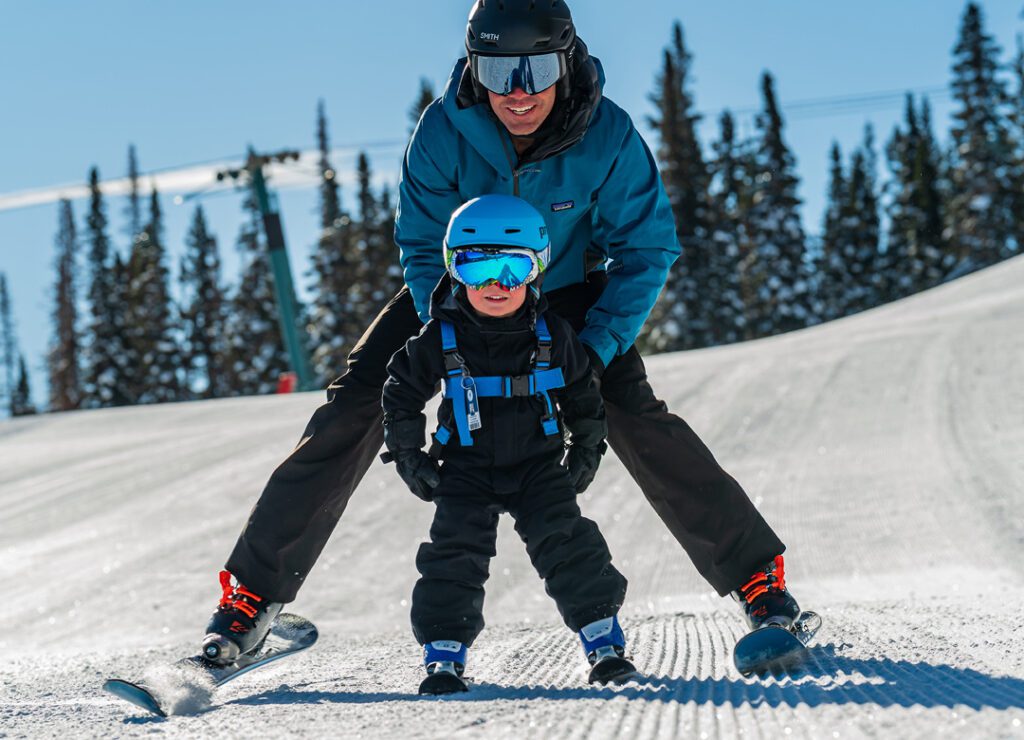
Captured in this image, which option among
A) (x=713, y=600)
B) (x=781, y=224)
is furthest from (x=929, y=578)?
(x=781, y=224)

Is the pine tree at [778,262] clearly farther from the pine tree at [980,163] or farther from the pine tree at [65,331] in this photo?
the pine tree at [65,331]

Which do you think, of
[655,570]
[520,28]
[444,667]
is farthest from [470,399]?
[655,570]

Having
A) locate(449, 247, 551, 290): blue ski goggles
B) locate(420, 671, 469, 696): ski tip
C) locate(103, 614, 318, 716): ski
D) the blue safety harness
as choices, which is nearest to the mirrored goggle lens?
locate(449, 247, 551, 290): blue ski goggles

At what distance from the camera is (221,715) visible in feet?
8.63

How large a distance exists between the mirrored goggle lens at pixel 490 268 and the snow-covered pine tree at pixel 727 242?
4067 cm

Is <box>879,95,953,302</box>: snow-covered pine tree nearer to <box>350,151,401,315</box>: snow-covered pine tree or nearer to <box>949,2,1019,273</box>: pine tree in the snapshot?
<box>949,2,1019,273</box>: pine tree

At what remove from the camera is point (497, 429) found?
3.17m

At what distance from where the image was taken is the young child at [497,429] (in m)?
3.01

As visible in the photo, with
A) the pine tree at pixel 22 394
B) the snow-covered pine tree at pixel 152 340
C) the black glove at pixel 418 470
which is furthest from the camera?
the pine tree at pixel 22 394

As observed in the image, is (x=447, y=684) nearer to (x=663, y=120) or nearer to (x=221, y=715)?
(x=221, y=715)

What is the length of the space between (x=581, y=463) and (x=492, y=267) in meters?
0.62

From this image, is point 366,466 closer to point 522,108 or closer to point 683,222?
point 522,108

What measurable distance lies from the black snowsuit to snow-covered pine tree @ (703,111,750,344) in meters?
40.6

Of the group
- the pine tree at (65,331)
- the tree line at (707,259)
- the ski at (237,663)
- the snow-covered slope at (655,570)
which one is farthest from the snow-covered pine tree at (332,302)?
the ski at (237,663)
